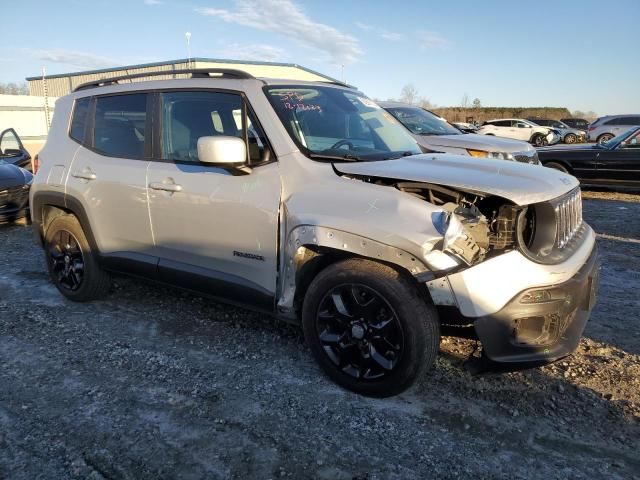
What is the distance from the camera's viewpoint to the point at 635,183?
33.7 feet

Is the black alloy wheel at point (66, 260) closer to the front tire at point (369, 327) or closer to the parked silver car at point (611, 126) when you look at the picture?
the front tire at point (369, 327)

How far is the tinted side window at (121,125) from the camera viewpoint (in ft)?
13.3

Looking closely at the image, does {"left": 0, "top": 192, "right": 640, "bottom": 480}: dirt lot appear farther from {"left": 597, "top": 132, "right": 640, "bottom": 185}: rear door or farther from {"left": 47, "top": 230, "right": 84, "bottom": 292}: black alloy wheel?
{"left": 597, "top": 132, "right": 640, "bottom": 185}: rear door

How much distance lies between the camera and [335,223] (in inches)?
117

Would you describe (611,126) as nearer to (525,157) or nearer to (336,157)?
(525,157)

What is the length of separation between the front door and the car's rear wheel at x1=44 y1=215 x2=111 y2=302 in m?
0.97

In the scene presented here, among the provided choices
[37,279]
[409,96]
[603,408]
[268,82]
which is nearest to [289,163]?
[268,82]

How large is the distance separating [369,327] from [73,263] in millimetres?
3047

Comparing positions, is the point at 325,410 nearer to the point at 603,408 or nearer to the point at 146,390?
the point at 146,390

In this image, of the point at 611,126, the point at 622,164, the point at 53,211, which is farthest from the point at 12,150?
the point at 611,126

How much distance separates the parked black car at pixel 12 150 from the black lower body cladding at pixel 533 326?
9.50 metres

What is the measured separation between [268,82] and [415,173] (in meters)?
1.33

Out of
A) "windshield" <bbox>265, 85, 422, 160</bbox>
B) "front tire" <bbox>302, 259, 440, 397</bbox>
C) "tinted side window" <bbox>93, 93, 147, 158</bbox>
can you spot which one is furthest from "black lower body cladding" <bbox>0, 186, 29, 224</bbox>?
"front tire" <bbox>302, 259, 440, 397</bbox>

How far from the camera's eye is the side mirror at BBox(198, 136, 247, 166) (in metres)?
3.14
